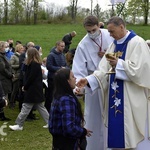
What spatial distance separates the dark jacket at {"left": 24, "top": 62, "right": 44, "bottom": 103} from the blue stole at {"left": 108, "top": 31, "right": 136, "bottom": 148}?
2.58 meters

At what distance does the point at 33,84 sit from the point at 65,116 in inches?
135

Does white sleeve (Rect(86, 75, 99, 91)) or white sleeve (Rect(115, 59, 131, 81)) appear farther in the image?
white sleeve (Rect(86, 75, 99, 91))

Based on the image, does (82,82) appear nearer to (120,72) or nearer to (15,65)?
(120,72)

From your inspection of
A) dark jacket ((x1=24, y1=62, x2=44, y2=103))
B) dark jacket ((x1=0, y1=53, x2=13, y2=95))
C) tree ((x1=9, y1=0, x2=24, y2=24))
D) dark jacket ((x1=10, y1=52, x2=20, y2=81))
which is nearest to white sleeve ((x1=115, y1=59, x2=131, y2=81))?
dark jacket ((x1=24, y1=62, x2=44, y2=103))

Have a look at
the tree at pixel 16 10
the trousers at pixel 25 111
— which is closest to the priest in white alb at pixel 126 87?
the trousers at pixel 25 111

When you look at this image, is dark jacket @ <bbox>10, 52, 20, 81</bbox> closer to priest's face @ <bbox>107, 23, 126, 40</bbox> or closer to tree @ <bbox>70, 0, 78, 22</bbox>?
priest's face @ <bbox>107, 23, 126, 40</bbox>

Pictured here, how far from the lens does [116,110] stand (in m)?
4.33

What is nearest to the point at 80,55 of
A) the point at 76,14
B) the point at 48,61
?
the point at 48,61

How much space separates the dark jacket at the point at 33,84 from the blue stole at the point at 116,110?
8.45ft

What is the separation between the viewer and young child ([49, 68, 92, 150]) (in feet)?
11.2

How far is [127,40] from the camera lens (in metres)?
4.32

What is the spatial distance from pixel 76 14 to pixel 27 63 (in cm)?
4201

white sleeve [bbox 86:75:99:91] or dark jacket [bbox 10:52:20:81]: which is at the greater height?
white sleeve [bbox 86:75:99:91]

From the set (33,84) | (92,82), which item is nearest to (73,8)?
(33,84)
